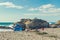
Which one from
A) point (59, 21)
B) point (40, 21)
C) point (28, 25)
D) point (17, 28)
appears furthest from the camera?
point (59, 21)

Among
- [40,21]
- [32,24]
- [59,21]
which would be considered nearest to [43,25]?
[40,21]

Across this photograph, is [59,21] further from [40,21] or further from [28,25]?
[28,25]

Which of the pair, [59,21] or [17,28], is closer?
[17,28]

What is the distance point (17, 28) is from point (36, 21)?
14.5 meters

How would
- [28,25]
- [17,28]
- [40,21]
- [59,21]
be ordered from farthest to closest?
[59,21], [40,21], [28,25], [17,28]

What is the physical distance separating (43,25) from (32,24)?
4420 mm

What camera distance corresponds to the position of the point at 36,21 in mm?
43469

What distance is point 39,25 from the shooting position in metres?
43.5

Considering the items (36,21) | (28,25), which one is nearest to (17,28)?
(28,25)

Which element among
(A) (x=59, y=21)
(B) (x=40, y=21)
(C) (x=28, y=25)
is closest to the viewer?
(C) (x=28, y=25)

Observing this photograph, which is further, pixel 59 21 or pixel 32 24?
pixel 59 21

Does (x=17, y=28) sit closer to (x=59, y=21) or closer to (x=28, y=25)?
(x=28, y=25)

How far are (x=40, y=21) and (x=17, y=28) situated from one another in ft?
52.5

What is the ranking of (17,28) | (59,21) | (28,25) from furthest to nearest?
1. (59,21)
2. (28,25)
3. (17,28)
